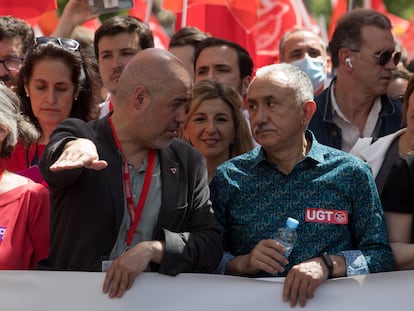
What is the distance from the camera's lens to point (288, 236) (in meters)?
4.22

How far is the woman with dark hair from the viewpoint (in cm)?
570

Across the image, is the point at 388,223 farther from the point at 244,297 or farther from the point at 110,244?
the point at 110,244

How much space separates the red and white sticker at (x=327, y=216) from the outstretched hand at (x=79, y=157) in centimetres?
104

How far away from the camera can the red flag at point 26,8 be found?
7410mm

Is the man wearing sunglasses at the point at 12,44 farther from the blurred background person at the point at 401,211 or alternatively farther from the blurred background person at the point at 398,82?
the blurred background person at the point at 401,211

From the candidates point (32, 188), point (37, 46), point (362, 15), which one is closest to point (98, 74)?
point (37, 46)

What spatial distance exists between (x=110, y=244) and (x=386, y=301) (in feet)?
3.86

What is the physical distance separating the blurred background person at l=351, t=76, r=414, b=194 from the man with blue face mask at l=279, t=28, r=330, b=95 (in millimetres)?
2313

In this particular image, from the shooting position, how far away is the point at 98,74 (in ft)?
22.4

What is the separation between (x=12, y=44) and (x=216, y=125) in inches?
61.5

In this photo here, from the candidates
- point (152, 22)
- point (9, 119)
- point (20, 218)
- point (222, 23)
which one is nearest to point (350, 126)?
point (222, 23)

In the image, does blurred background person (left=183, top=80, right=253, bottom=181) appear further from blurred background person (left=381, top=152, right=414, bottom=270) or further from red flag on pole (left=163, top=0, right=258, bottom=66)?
red flag on pole (left=163, top=0, right=258, bottom=66)

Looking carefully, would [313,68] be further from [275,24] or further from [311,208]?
[311,208]

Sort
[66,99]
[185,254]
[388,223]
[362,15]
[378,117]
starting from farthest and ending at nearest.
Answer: [362,15]
[378,117]
[66,99]
[388,223]
[185,254]
